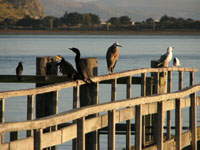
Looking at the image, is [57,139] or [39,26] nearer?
[57,139]

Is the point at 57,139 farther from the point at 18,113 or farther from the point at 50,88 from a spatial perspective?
the point at 18,113

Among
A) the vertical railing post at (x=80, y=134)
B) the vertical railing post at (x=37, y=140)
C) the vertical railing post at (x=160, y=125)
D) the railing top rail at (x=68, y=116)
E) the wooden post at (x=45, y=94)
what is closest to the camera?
the railing top rail at (x=68, y=116)

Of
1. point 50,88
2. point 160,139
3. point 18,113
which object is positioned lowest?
point 18,113

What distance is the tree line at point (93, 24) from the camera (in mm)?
158500

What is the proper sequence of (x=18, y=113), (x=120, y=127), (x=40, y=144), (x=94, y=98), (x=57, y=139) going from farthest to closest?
(x=18, y=113) → (x=120, y=127) → (x=94, y=98) → (x=57, y=139) → (x=40, y=144)

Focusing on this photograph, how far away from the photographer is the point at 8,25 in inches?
6614

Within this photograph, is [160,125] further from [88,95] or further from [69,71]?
[69,71]

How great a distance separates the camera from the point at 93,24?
172 m

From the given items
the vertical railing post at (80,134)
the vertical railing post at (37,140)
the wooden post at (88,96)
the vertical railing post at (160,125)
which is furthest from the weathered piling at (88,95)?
the vertical railing post at (37,140)

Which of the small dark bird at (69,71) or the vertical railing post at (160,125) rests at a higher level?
the small dark bird at (69,71)

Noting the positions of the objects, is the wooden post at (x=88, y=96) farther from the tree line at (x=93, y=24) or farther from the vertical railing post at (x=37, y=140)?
the tree line at (x=93, y=24)

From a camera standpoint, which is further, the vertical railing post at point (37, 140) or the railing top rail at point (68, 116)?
the vertical railing post at point (37, 140)

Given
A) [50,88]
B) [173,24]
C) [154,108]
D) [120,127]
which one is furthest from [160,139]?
[173,24]

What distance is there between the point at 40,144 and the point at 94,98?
4.18m
